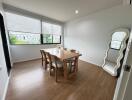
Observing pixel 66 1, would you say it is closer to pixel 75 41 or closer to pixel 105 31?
pixel 105 31

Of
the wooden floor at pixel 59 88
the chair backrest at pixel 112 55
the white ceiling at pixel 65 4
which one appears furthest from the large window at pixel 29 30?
the chair backrest at pixel 112 55

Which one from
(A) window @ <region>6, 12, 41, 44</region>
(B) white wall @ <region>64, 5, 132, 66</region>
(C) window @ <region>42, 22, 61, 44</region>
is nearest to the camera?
(B) white wall @ <region>64, 5, 132, 66</region>

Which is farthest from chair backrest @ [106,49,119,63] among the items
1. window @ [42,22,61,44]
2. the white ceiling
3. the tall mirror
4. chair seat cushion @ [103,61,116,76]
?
window @ [42,22,61,44]

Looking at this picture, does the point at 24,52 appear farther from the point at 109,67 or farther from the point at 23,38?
the point at 109,67

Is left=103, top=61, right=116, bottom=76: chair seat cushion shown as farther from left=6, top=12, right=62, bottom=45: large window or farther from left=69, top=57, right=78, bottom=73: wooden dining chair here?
left=6, top=12, right=62, bottom=45: large window

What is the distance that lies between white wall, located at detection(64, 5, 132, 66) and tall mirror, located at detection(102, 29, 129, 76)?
0.63 feet

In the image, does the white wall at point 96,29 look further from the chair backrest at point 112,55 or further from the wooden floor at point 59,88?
the wooden floor at point 59,88

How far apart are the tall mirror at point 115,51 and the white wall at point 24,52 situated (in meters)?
3.55

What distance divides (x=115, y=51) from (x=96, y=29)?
1.26 m

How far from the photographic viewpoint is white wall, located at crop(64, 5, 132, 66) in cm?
262

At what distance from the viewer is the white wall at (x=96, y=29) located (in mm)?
2618

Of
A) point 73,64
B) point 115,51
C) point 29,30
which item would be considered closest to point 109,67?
point 115,51

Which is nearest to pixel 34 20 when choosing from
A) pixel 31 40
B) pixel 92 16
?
pixel 31 40

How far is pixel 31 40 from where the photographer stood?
393 centimetres
